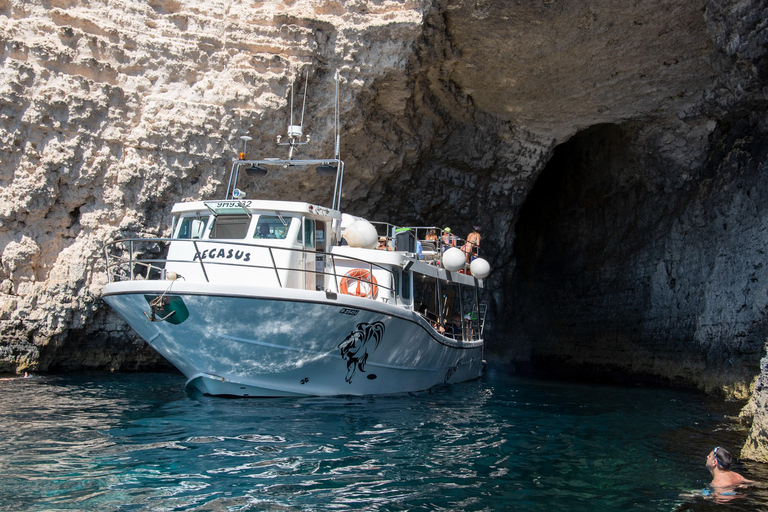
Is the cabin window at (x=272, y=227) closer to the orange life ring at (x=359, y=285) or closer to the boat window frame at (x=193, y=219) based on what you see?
the boat window frame at (x=193, y=219)

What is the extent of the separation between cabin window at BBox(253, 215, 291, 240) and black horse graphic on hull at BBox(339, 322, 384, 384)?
6.22 feet

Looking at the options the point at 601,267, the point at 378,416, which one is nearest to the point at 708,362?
the point at 601,267

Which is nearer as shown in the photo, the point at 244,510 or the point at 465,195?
the point at 244,510

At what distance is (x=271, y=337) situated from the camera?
8648 mm

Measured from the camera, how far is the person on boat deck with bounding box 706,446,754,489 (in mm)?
5410

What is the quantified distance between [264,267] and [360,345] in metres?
1.96

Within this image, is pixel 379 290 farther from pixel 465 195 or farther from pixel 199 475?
pixel 465 195

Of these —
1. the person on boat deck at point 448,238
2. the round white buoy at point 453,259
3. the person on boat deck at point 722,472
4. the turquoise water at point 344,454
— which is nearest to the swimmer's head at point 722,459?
the person on boat deck at point 722,472

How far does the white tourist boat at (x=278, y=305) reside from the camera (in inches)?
334

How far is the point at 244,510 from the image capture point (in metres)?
4.56

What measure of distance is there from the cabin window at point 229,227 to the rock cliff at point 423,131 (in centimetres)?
367

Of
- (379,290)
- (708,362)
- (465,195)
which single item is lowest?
(708,362)

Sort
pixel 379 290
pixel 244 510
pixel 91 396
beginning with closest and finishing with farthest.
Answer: pixel 244 510 → pixel 91 396 → pixel 379 290

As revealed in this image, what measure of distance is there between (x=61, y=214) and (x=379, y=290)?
21.7 feet
